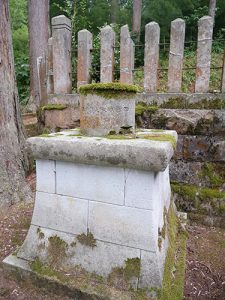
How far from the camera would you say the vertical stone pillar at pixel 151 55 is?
3078mm

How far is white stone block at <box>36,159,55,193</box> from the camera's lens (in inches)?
76.1

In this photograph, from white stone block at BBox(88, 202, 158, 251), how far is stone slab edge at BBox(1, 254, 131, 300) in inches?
13.6

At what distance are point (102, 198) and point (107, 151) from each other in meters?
0.36

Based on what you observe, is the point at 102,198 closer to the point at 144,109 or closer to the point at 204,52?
the point at 144,109

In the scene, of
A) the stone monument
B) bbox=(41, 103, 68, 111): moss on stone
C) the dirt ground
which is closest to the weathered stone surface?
bbox=(41, 103, 68, 111): moss on stone

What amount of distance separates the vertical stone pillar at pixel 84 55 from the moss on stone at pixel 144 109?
866 mm

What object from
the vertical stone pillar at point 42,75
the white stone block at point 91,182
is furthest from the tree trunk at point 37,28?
the white stone block at point 91,182

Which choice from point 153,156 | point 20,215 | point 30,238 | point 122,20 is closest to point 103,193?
point 153,156

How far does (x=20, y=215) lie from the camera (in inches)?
115

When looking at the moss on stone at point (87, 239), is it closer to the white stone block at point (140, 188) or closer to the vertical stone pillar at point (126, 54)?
the white stone block at point (140, 188)

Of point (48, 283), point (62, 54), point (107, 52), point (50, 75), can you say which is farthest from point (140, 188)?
point (50, 75)

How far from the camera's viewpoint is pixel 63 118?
11.9 feet

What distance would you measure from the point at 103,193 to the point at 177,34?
225cm

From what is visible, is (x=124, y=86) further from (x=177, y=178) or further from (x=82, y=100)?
(x=177, y=178)
